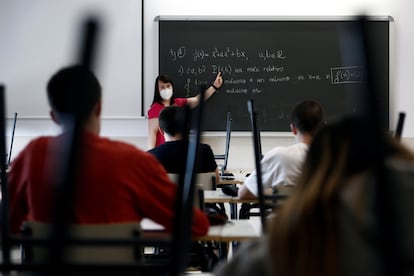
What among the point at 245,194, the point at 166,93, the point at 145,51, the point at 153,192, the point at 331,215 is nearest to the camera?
the point at 331,215

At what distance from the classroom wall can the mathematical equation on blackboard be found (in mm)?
306

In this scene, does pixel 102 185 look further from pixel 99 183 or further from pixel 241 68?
pixel 241 68

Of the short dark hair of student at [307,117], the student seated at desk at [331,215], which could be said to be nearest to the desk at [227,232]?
the short dark hair of student at [307,117]

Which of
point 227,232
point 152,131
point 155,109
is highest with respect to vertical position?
point 155,109

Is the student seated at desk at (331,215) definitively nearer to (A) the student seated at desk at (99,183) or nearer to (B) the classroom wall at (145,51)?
(A) the student seated at desk at (99,183)

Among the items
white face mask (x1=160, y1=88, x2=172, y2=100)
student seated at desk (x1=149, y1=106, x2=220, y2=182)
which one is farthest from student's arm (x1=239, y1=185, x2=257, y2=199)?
white face mask (x1=160, y1=88, x2=172, y2=100)

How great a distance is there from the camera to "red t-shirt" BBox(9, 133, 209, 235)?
163cm

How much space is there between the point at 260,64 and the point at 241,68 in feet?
0.61

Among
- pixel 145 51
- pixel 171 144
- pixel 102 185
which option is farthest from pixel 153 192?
pixel 145 51

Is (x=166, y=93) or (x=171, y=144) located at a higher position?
(x=166, y=93)

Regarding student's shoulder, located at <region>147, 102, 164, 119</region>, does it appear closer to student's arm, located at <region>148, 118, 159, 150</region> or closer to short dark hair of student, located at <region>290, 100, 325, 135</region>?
student's arm, located at <region>148, 118, 159, 150</region>

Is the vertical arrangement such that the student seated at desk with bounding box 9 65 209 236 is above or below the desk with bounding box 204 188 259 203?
above

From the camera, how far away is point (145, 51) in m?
6.00

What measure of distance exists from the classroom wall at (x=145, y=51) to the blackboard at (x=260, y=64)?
104 millimetres
